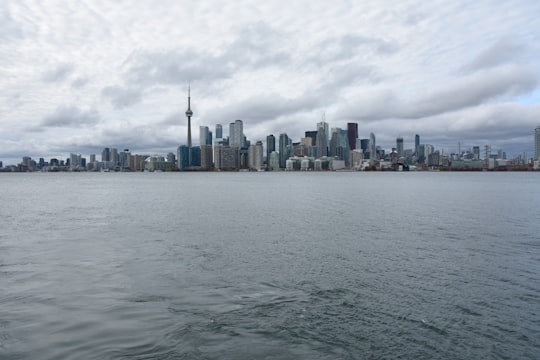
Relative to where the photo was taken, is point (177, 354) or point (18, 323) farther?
point (18, 323)

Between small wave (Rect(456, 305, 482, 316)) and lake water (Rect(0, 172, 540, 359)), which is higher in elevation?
lake water (Rect(0, 172, 540, 359))

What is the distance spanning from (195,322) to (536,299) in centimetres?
1574

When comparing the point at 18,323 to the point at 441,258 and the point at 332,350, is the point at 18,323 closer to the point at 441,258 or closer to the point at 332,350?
the point at 332,350

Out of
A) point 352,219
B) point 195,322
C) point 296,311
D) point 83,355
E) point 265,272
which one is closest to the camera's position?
point 83,355

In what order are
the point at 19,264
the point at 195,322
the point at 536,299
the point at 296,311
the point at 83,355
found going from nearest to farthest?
the point at 83,355 → the point at 195,322 → the point at 296,311 → the point at 536,299 → the point at 19,264

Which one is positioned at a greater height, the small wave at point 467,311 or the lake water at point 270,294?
the lake water at point 270,294

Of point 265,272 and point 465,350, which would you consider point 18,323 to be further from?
point 465,350

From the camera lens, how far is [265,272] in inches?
955

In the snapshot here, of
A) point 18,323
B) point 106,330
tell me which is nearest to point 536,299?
point 106,330

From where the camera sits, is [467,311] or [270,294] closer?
[467,311]

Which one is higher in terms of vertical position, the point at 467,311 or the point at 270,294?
the point at 270,294

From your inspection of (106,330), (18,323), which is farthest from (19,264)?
(106,330)

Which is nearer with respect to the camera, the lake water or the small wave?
the lake water

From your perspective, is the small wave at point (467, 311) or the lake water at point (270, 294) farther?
the small wave at point (467, 311)
